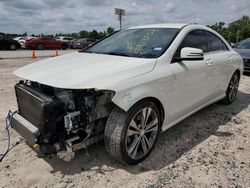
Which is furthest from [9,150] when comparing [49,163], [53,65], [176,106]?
[176,106]

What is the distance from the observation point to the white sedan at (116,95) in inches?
101

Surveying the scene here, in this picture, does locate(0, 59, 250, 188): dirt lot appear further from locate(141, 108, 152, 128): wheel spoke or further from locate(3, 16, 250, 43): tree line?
locate(3, 16, 250, 43): tree line

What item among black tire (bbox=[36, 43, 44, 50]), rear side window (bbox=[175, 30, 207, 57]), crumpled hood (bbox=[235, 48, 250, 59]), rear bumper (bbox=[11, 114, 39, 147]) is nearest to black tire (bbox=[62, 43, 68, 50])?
black tire (bbox=[36, 43, 44, 50])

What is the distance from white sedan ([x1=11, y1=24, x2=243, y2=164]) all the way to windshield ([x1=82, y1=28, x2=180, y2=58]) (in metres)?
0.01

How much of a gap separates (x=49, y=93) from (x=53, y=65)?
0.42 metres

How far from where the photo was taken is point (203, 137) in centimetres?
379

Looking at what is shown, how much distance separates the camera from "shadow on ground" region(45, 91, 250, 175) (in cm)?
295

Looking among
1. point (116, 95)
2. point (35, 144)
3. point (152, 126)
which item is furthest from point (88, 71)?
point (152, 126)

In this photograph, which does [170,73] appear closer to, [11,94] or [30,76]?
[30,76]

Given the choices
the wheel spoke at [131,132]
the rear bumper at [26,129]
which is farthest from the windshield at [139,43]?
the rear bumper at [26,129]

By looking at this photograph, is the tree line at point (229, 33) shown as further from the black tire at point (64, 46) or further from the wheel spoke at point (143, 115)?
the wheel spoke at point (143, 115)

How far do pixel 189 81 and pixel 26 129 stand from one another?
2244 mm

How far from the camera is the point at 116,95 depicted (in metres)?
2.50

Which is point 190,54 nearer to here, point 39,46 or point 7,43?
point 7,43
